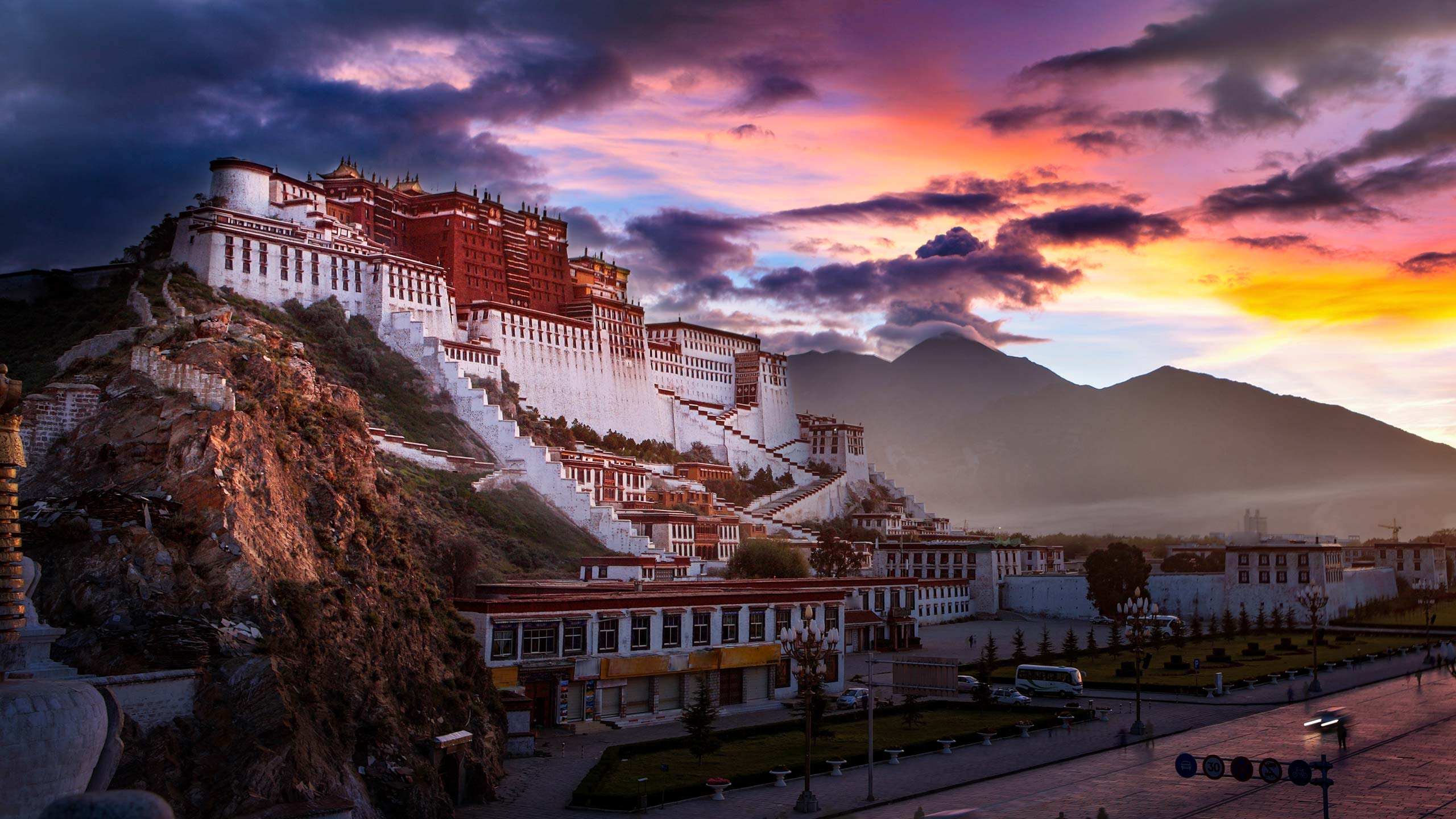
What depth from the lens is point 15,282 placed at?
244 feet

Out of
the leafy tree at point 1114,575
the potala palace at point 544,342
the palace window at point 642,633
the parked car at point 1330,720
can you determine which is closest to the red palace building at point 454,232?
the potala palace at point 544,342

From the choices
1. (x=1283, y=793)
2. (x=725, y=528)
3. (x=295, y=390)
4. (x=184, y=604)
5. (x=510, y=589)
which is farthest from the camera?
(x=725, y=528)

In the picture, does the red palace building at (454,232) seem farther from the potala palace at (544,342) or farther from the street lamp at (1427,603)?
the street lamp at (1427,603)

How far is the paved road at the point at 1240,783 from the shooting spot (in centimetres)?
2781

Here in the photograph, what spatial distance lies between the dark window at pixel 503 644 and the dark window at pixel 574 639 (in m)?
2.03

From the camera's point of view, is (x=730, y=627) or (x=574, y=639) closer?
(x=574, y=639)

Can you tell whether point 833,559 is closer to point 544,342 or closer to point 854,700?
point 544,342

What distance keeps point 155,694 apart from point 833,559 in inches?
2293

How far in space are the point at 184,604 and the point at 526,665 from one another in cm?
1434

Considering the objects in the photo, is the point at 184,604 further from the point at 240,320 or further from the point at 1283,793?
the point at 240,320

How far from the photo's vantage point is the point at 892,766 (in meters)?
34.2

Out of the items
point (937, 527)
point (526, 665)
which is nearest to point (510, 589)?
point (526, 665)

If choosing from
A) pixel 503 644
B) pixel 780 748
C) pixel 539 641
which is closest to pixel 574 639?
pixel 539 641

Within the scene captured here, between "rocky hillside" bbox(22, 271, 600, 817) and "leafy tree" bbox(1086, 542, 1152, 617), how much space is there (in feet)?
173
